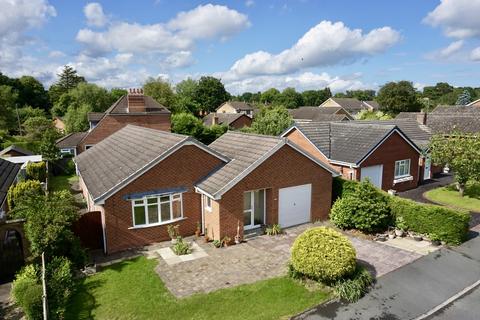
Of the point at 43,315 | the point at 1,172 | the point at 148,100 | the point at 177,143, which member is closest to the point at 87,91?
the point at 148,100

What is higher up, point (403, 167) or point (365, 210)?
point (403, 167)

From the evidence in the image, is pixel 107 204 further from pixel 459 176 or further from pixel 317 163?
pixel 459 176

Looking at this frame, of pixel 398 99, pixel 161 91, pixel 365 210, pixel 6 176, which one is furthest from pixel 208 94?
pixel 365 210

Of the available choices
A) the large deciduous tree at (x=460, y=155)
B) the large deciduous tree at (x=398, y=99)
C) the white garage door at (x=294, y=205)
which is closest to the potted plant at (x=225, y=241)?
the white garage door at (x=294, y=205)

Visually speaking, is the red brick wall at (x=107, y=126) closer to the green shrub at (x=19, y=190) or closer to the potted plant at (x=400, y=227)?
the green shrub at (x=19, y=190)

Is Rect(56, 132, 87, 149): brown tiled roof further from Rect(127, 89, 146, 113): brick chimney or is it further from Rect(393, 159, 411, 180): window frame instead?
Rect(393, 159, 411, 180): window frame

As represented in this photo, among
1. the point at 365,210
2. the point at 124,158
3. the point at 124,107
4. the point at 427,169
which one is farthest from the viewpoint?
the point at 124,107

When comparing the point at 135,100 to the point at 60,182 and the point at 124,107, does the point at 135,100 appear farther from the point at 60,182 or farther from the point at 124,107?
the point at 60,182
